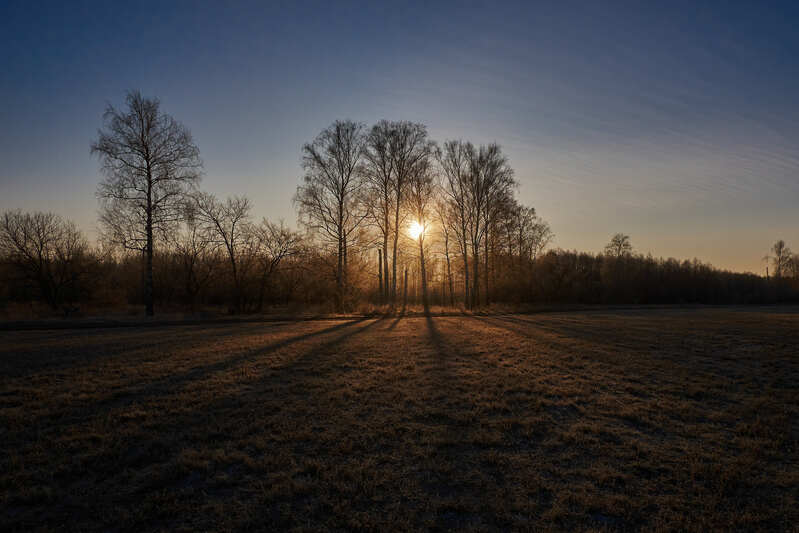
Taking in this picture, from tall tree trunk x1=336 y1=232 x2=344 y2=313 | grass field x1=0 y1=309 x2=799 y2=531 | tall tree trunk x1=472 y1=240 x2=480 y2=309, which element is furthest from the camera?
tall tree trunk x1=472 y1=240 x2=480 y2=309

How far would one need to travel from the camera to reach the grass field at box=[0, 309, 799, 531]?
3072 mm

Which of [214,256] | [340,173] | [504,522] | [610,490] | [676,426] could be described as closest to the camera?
[504,522]

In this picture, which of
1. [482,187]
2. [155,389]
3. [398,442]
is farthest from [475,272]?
[398,442]

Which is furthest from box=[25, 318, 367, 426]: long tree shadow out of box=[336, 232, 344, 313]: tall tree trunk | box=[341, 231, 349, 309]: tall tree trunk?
box=[341, 231, 349, 309]: tall tree trunk

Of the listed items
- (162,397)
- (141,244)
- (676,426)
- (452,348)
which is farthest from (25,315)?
(676,426)

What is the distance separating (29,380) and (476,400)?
867 centimetres

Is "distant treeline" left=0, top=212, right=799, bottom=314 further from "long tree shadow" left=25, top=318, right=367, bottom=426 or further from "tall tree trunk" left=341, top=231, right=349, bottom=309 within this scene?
"long tree shadow" left=25, top=318, right=367, bottom=426

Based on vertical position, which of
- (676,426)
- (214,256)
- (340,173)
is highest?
(340,173)

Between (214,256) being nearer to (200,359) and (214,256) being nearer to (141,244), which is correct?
(141,244)

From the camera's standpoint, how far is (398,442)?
4449 millimetres

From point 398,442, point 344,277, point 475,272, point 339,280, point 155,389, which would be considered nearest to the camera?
point 398,442

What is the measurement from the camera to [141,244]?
64.4ft

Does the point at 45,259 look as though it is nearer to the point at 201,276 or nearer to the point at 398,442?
the point at 201,276

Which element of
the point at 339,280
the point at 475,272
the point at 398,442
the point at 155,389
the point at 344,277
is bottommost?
the point at 398,442
